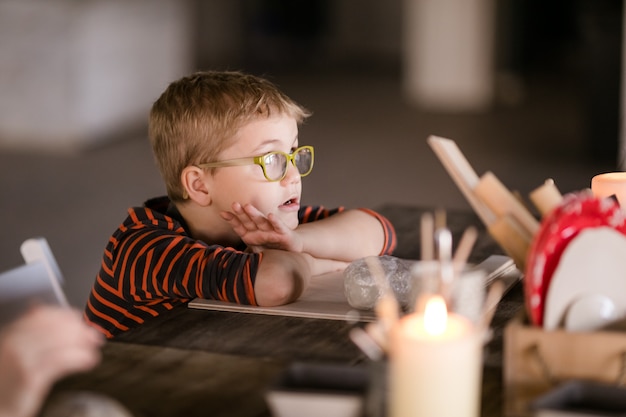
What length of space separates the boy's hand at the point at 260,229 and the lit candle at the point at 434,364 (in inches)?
26.8

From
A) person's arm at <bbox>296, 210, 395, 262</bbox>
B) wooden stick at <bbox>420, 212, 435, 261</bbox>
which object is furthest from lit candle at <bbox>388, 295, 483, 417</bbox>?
person's arm at <bbox>296, 210, 395, 262</bbox>

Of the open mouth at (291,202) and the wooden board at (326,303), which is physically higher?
the open mouth at (291,202)

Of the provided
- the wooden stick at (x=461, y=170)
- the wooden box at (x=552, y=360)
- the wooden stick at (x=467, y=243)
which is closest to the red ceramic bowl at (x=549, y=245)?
the wooden box at (x=552, y=360)

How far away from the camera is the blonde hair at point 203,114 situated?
1.79 metres

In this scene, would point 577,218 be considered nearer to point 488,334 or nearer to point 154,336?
point 488,334

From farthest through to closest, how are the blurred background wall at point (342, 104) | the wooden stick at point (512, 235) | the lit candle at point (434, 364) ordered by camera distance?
the blurred background wall at point (342, 104) → the wooden stick at point (512, 235) → the lit candle at point (434, 364)

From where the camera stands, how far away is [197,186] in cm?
182

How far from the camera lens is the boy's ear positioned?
5.93 feet

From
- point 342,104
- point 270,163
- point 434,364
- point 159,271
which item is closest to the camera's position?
point 434,364

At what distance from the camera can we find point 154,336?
137 cm

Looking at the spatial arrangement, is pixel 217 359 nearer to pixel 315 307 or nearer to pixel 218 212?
pixel 315 307

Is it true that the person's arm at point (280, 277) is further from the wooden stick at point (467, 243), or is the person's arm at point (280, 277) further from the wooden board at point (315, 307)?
the wooden stick at point (467, 243)

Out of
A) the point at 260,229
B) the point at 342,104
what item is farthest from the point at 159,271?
the point at 342,104

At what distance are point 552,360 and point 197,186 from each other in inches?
33.6
